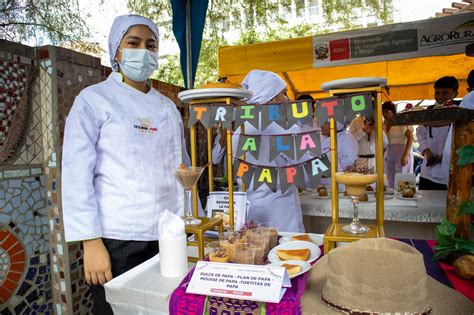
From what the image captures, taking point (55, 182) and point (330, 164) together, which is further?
point (55, 182)

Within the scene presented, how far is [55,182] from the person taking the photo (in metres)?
2.50

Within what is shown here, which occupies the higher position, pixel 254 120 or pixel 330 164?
pixel 254 120

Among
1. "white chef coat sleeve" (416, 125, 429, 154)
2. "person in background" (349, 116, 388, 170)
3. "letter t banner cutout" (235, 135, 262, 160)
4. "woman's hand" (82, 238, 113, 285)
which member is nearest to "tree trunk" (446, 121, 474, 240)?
"letter t banner cutout" (235, 135, 262, 160)

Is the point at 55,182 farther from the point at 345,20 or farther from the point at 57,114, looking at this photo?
the point at 345,20

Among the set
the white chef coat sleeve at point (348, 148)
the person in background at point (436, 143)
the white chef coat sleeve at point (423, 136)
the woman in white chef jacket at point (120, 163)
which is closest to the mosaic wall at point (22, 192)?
the woman in white chef jacket at point (120, 163)

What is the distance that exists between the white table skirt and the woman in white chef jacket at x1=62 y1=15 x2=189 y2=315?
70.8 inches

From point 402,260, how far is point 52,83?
7.96 feet

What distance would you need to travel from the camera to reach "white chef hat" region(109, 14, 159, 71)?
1.89 metres

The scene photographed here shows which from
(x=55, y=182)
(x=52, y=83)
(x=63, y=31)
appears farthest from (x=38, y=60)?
(x=63, y=31)

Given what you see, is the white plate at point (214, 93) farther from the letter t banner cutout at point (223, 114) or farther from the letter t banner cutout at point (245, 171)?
the letter t banner cutout at point (245, 171)

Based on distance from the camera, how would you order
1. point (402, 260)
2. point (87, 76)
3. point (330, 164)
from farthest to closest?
1. point (87, 76)
2. point (330, 164)
3. point (402, 260)

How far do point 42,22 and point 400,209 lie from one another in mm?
6606

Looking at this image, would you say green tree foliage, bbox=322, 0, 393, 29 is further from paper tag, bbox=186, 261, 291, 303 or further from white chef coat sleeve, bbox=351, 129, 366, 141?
paper tag, bbox=186, 261, 291, 303

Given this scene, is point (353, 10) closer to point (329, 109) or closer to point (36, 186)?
point (329, 109)
